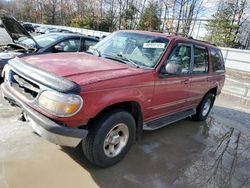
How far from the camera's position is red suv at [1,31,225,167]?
112 inches

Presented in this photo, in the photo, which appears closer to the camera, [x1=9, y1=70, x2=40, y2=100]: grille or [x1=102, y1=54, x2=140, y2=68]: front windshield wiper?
[x1=9, y1=70, x2=40, y2=100]: grille

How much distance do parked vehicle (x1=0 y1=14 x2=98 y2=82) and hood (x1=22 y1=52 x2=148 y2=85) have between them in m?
2.64

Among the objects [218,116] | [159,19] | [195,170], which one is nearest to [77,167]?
[195,170]

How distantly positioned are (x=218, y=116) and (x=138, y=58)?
3.89m

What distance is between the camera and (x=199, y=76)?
5109 millimetres

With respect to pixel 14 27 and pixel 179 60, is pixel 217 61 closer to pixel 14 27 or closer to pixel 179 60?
pixel 179 60

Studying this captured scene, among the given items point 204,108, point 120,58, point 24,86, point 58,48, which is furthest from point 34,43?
point 204,108

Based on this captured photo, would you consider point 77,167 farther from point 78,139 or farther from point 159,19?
point 159,19

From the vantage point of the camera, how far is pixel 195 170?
3.83m

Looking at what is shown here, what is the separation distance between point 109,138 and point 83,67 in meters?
1.03

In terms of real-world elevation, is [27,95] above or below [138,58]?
below

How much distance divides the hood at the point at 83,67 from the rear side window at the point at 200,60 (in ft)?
5.77

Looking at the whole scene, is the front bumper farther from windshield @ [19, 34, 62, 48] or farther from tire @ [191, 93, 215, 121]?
windshield @ [19, 34, 62, 48]

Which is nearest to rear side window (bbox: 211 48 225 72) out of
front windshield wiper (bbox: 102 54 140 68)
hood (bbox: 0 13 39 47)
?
front windshield wiper (bbox: 102 54 140 68)
